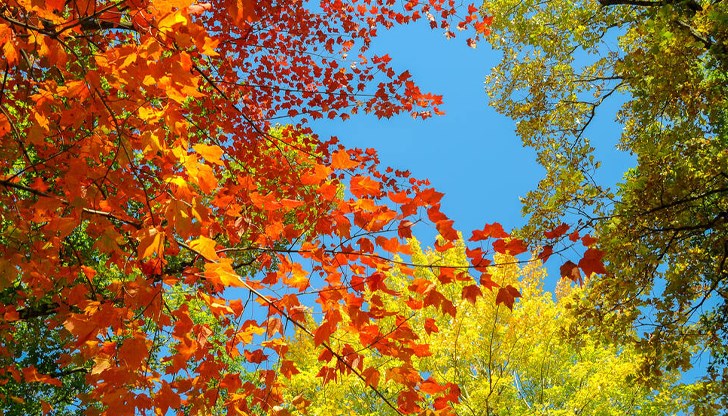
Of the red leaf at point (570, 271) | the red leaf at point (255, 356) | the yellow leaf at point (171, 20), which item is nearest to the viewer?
the yellow leaf at point (171, 20)

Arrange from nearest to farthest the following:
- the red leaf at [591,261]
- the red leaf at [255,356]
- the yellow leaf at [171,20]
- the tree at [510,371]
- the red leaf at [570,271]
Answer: the yellow leaf at [171,20] → the red leaf at [591,261] → the red leaf at [570,271] → the red leaf at [255,356] → the tree at [510,371]

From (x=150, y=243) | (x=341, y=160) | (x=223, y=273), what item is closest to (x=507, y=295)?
(x=341, y=160)

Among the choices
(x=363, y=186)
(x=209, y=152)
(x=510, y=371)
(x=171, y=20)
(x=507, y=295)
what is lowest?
(x=507, y=295)

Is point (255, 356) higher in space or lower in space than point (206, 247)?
higher

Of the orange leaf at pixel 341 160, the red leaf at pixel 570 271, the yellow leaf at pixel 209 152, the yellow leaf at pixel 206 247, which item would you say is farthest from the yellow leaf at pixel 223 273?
the red leaf at pixel 570 271

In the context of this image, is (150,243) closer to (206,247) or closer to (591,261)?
(206,247)

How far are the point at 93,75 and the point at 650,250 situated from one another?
5.88 metres

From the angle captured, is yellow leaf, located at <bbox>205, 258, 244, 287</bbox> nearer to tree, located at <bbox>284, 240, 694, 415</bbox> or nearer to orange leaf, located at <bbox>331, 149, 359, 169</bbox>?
orange leaf, located at <bbox>331, 149, 359, 169</bbox>

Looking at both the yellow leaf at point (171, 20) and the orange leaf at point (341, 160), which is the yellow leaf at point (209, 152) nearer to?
the yellow leaf at point (171, 20)

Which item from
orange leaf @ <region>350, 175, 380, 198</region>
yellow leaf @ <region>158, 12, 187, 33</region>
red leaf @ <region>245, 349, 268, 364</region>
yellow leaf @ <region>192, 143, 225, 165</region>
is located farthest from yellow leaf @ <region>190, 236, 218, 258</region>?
red leaf @ <region>245, 349, 268, 364</region>

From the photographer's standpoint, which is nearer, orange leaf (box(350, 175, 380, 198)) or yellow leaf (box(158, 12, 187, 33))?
yellow leaf (box(158, 12, 187, 33))

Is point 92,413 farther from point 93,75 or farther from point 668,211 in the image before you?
point 668,211

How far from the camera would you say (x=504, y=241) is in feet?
8.79

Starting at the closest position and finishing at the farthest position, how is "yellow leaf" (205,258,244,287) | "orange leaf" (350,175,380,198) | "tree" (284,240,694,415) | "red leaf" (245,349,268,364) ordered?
"yellow leaf" (205,258,244,287)
"orange leaf" (350,175,380,198)
"red leaf" (245,349,268,364)
"tree" (284,240,694,415)
